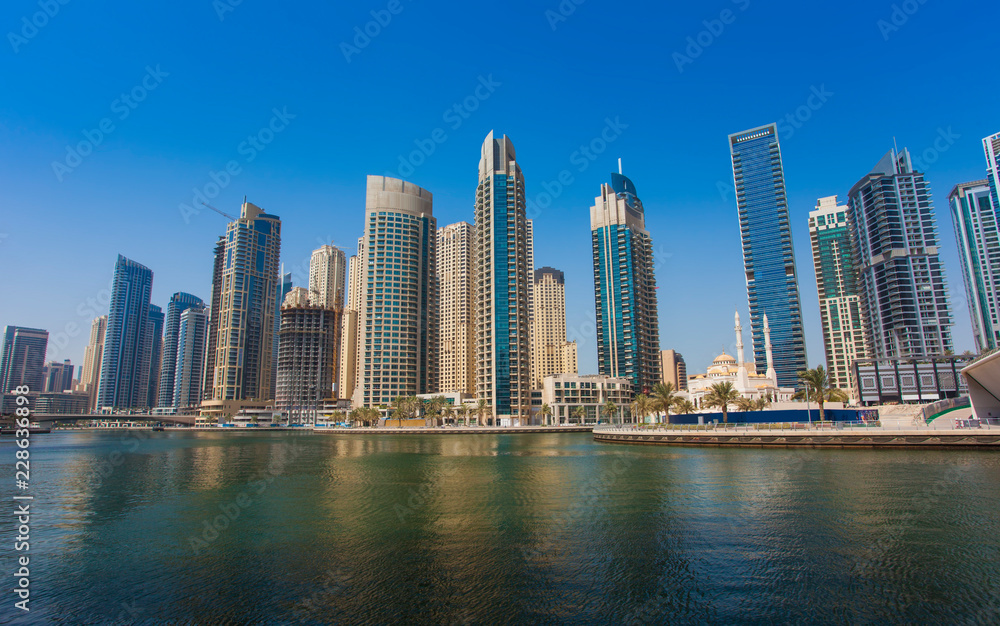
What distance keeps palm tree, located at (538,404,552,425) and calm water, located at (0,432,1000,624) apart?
128694 mm

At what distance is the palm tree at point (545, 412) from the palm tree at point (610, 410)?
1924cm

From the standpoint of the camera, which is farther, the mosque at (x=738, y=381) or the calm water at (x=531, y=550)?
the mosque at (x=738, y=381)

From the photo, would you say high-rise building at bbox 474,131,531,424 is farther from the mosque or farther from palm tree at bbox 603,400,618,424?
the mosque

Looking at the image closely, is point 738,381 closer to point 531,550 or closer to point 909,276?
point 909,276

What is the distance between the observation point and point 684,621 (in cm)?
1866

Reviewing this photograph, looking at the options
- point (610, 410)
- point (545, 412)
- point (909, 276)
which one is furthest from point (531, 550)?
point (909, 276)

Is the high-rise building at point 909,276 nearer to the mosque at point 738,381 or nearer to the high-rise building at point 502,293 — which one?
the mosque at point 738,381

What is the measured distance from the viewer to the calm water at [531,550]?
19.9 meters

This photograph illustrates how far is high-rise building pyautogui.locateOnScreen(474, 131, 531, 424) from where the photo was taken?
595 ft

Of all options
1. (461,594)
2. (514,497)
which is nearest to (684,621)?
(461,594)

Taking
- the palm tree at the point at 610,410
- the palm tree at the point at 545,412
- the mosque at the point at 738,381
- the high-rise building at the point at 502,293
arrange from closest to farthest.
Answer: the mosque at the point at 738,381
the palm tree at the point at 610,410
the palm tree at the point at 545,412
the high-rise building at the point at 502,293

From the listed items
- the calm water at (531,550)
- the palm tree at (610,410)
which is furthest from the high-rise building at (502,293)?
the calm water at (531,550)

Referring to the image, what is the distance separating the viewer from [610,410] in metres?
170

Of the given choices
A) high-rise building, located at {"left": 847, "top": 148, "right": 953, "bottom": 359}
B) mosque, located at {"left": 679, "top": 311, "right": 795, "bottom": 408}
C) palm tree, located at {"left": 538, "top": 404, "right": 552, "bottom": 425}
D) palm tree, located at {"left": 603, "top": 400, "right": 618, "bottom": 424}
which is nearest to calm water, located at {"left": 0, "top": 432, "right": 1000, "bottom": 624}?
mosque, located at {"left": 679, "top": 311, "right": 795, "bottom": 408}
